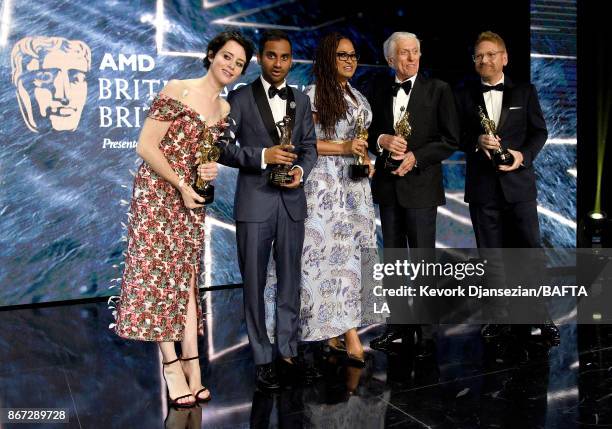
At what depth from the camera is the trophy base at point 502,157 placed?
368cm

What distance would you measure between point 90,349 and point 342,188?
1.92 meters

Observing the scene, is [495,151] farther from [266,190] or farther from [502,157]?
[266,190]

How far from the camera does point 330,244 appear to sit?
3.43 metres

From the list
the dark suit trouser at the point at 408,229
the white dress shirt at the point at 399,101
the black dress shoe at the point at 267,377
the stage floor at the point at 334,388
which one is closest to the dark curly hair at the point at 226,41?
the white dress shirt at the point at 399,101

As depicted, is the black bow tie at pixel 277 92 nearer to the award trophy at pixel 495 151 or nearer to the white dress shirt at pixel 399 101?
the white dress shirt at pixel 399 101

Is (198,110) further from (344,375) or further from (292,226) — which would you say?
(344,375)


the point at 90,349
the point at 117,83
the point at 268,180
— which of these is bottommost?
the point at 90,349

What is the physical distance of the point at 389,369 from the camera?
346 centimetres

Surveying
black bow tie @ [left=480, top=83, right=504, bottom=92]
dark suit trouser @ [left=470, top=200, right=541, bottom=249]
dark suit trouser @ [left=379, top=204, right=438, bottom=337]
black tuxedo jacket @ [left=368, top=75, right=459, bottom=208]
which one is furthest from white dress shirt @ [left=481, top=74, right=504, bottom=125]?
dark suit trouser @ [left=379, top=204, right=438, bottom=337]

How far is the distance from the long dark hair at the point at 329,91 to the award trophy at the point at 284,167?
385 millimetres

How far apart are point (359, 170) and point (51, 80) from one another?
3.03 m

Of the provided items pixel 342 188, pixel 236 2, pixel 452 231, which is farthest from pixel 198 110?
pixel 452 231

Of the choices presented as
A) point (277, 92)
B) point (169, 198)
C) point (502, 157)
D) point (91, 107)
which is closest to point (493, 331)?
point (502, 157)

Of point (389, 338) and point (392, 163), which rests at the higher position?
point (392, 163)
